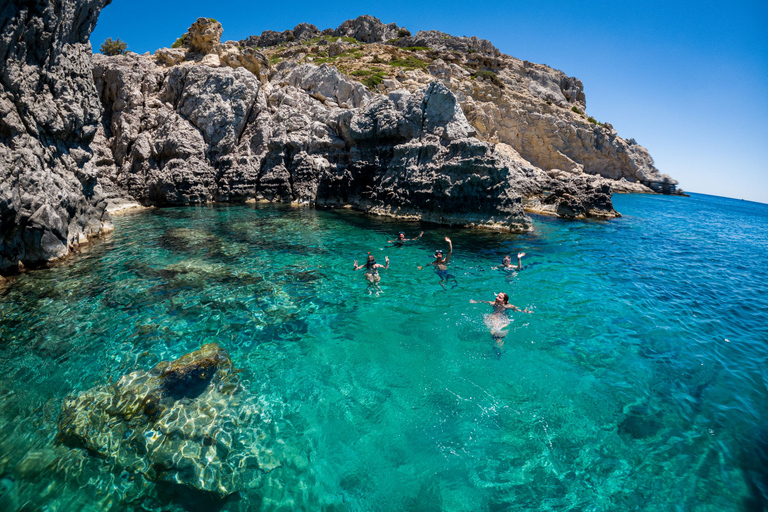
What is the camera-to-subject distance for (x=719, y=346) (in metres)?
10.4

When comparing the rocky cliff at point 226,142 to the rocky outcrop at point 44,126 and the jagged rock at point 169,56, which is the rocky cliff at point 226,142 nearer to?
the rocky outcrop at point 44,126

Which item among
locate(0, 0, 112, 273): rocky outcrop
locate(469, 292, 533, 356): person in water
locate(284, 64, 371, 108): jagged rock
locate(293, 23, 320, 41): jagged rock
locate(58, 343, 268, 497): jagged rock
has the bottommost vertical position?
locate(58, 343, 268, 497): jagged rock

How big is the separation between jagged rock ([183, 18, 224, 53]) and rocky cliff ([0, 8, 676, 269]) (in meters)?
0.17

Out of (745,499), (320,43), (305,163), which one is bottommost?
(745,499)

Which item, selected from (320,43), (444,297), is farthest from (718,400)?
(320,43)

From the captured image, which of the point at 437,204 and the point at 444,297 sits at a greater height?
the point at 437,204

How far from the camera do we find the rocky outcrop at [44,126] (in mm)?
12750

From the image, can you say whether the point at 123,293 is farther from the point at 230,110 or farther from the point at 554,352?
the point at 230,110

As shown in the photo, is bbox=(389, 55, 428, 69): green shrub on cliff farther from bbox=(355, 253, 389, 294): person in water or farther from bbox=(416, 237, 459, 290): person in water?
bbox=(355, 253, 389, 294): person in water

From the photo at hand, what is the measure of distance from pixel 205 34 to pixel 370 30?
6423 centimetres

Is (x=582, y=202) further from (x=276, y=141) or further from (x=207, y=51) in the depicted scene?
(x=207, y=51)

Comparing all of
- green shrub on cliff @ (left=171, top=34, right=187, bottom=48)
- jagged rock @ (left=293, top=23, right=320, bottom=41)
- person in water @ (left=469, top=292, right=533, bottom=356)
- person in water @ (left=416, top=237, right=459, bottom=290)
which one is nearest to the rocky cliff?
green shrub on cliff @ (left=171, top=34, right=187, bottom=48)

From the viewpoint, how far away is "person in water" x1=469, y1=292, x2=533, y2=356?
1015 cm

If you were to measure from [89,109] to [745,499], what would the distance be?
1125 inches
